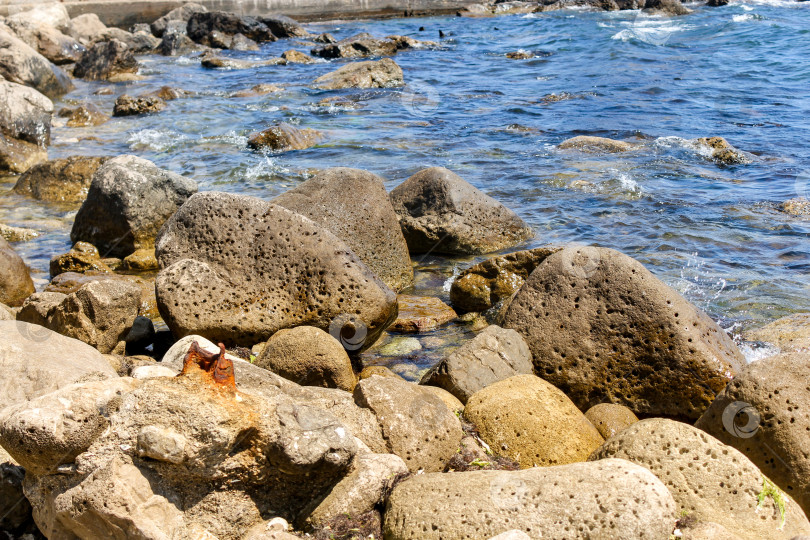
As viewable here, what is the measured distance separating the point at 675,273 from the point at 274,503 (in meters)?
5.75

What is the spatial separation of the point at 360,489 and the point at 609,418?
7.11 ft

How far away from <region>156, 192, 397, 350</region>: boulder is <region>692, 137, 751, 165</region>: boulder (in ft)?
25.9

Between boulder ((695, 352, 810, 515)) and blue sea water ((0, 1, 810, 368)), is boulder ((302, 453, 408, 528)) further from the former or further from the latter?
blue sea water ((0, 1, 810, 368))

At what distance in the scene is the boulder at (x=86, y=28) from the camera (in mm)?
25016

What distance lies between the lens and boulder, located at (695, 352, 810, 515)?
4.06 m

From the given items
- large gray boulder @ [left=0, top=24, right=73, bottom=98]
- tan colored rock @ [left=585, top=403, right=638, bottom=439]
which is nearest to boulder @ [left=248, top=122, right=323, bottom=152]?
large gray boulder @ [left=0, top=24, right=73, bottom=98]

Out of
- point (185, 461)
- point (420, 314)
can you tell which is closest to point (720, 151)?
point (420, 314)

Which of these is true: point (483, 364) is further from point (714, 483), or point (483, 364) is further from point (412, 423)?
point (714, 483)

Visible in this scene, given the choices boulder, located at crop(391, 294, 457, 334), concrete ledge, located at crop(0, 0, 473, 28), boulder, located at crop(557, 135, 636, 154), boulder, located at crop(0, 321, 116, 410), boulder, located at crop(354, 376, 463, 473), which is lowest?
boulder, located at crop(391, 294, 457, 334)

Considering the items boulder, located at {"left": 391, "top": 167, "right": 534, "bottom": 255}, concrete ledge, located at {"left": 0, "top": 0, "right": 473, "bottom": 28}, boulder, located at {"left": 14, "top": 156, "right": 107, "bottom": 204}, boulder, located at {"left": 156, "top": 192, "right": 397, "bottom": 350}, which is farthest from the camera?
concrete ledge, located at {"left": 0, "top": 0, "right": 473, "bottom": 28}

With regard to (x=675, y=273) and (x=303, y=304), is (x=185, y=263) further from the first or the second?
(x=675, y=273)

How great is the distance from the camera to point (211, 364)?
10.4ft

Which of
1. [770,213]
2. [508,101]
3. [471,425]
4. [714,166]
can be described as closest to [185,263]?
[471,425]

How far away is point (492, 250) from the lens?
8320mm
